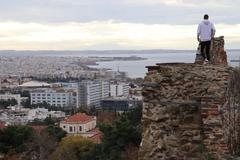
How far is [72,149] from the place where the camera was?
2909cm

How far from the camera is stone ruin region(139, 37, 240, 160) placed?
5688mm

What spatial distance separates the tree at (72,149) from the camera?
89.8ft

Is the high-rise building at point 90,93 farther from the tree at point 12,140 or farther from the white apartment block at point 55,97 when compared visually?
the tree at point 12,140

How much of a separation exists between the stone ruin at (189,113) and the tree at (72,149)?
2035cm

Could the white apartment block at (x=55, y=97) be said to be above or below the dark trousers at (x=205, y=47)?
below

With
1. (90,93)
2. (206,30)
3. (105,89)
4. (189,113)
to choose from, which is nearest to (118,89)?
(105,89)

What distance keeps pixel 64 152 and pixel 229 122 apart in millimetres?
22106

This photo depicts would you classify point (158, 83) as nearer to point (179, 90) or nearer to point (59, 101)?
point (179, 90)

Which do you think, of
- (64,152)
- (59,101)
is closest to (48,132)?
(64,152)

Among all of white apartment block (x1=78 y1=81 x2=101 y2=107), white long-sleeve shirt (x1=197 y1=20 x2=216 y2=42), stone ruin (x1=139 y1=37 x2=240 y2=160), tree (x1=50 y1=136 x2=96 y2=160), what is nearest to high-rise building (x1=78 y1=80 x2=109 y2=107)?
white apartment block (x1=78 y1=81 x2=101 y2=107)

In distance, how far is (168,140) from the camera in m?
5.96

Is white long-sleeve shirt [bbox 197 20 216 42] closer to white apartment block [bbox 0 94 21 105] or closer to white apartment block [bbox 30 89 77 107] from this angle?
white apartment block [bbox 0 94 21 105]

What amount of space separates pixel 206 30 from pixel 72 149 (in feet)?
72.2

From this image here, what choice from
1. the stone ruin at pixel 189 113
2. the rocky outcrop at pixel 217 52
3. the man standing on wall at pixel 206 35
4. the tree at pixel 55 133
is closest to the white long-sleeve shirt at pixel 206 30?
the man standing on wall at pixel 206 35
